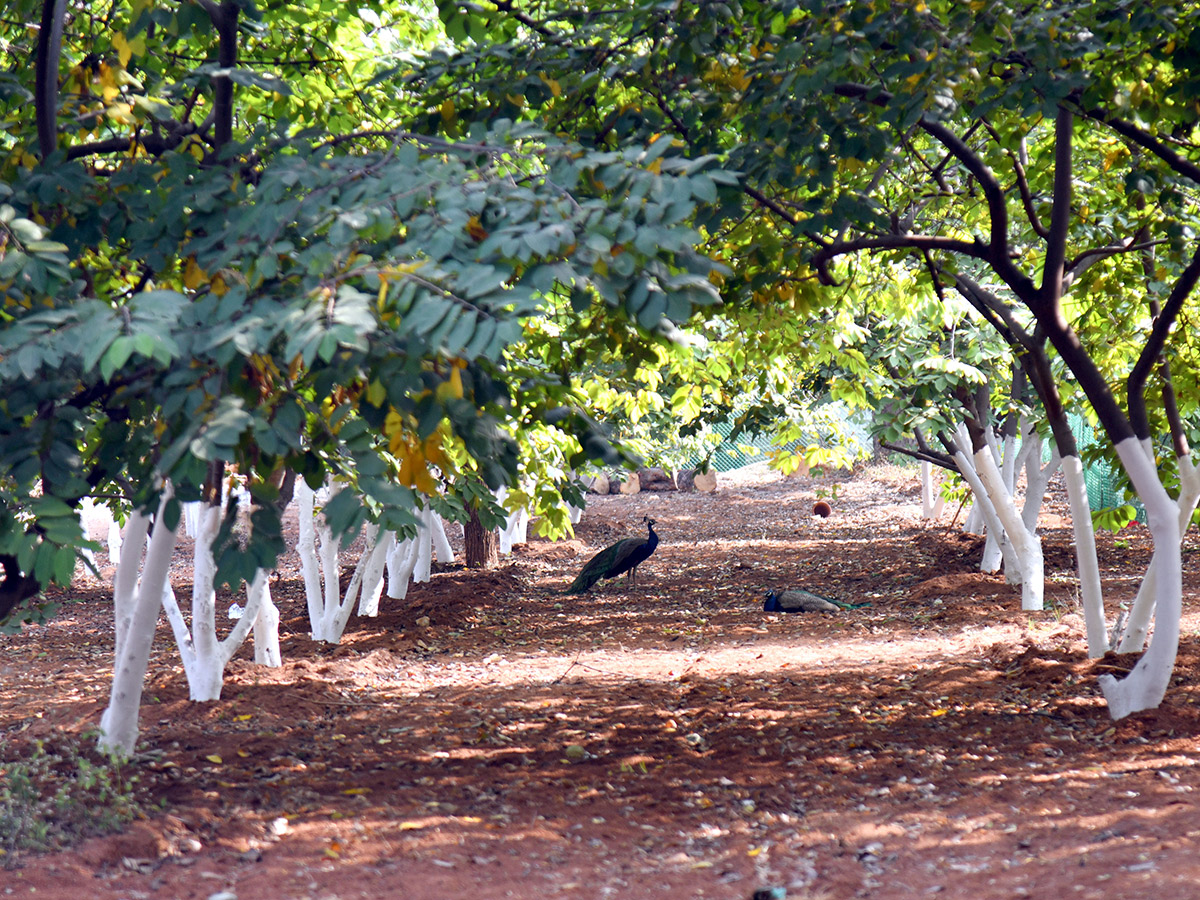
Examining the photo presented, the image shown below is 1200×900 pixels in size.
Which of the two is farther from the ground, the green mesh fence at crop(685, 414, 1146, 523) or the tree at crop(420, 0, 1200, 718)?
the tree at crop(420, 0, 1200, 718)

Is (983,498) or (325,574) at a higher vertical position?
(983,498)

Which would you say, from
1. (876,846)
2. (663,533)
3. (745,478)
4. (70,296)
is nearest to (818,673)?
(876,846)

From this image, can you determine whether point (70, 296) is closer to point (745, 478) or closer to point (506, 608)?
point (506, 608)

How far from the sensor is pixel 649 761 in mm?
4586

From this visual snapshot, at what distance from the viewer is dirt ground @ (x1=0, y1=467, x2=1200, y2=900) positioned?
3.15 meters

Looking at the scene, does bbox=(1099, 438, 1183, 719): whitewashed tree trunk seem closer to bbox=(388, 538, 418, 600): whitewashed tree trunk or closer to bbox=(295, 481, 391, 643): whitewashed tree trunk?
bbox=(295, 481, 391, 643): whitewashed tree trunk

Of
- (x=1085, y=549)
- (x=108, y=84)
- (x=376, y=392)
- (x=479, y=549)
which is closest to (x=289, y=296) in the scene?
(x=376, y=392)

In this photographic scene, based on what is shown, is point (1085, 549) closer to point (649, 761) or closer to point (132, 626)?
point (649, 761)

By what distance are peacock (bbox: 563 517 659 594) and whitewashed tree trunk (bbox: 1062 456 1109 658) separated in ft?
18.2

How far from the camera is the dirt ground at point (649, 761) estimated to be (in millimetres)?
3150

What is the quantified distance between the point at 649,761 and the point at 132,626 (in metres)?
2.25

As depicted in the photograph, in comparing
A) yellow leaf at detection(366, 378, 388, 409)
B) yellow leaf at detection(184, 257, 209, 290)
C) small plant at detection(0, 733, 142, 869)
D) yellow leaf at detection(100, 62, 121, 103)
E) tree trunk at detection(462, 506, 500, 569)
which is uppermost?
yellow leaf at detection(100, 62, 121, 103)

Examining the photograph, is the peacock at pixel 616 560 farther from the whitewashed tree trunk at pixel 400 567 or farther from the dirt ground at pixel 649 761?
the whitewashed tree trunk at pixel 400 567

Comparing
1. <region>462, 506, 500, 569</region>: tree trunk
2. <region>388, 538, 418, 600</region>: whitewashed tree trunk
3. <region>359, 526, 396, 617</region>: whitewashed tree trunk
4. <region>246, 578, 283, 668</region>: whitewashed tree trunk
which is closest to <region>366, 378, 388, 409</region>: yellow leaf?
<region>246, 578, 283, 668</region>: whitewashed tree trunk
